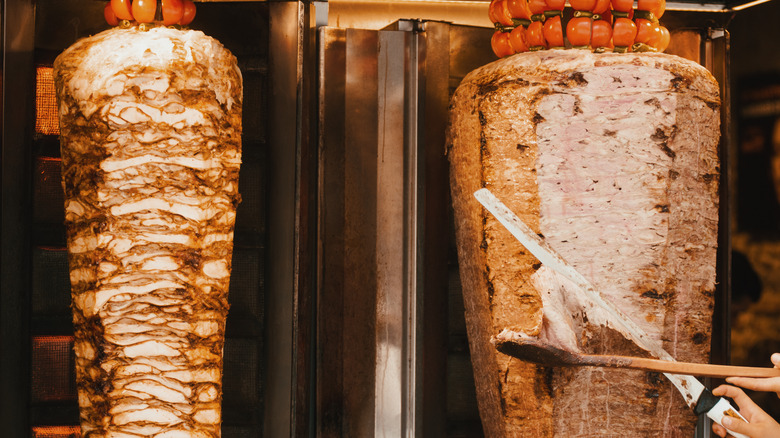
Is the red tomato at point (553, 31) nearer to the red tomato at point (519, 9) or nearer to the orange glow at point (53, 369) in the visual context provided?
the red tomato at point (519, 9)

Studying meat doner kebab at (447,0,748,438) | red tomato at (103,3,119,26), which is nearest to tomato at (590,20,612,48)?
meat doner kebab at (447,0,748,438)

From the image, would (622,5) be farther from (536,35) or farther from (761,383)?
(761,383)

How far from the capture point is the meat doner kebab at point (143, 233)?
2.11 metres

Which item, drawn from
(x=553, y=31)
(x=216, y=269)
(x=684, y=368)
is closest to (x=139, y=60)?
(x=216, y=269)

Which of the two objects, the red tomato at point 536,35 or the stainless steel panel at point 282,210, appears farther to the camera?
the stainless steel panel at point 282,210

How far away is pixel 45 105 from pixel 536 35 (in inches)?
78.0

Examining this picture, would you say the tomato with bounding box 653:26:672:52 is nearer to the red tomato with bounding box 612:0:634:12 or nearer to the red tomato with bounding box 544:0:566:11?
the red tomato with bounding box 612:0:634:12

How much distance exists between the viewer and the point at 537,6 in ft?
8.07

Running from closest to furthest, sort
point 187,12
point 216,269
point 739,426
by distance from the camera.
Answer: point 739,426, point 216,269, point 187,12

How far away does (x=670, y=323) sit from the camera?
7.67ft

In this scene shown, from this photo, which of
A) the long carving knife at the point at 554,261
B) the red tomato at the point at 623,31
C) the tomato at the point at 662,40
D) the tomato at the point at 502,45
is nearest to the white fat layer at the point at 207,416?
the long carving knife at the point at 554,261

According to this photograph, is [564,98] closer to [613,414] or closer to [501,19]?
[501,19]

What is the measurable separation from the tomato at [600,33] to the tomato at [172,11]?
148 centimetres

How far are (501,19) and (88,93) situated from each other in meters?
1.53
